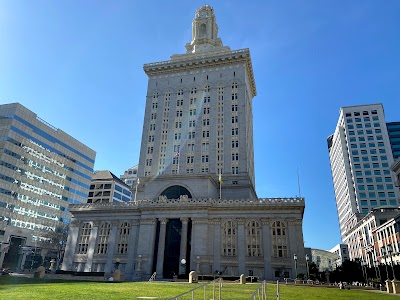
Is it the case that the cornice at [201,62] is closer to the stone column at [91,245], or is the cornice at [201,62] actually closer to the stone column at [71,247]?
Answer: the stone column at [91,245]

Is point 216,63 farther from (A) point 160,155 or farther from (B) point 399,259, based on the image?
(B) point 399,259

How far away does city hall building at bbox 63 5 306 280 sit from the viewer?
58.7m

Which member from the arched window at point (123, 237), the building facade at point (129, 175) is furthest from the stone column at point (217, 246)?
the building facade at point (129, 175)

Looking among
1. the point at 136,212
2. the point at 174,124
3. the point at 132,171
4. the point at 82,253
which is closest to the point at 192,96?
the point at 174,124

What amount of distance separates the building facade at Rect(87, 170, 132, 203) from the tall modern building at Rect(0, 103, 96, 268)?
21720 mm

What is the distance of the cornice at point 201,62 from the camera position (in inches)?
3502

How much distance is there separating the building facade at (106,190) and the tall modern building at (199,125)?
175 ft

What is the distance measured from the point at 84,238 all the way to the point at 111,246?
25.9 feet

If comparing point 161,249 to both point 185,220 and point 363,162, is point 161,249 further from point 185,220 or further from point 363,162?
point 363,162

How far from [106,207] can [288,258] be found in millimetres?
40667

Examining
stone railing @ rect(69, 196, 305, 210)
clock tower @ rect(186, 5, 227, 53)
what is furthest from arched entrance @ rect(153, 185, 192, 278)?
clock tower @ rect(186, 5, 227, 53)

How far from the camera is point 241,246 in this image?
5894 cm

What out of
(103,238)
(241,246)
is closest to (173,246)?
(241,246)

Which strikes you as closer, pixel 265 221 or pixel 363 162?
pixel 265 221
